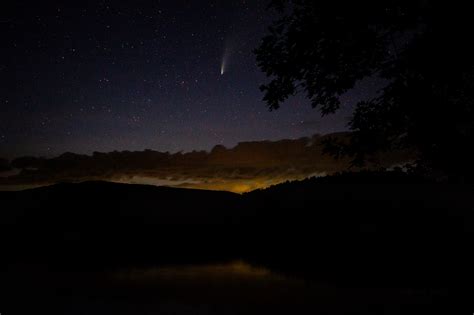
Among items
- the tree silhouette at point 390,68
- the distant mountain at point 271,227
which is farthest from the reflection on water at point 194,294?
the tree silhouette at point 390,68

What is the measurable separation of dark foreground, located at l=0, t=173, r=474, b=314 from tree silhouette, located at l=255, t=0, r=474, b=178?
2172 mm

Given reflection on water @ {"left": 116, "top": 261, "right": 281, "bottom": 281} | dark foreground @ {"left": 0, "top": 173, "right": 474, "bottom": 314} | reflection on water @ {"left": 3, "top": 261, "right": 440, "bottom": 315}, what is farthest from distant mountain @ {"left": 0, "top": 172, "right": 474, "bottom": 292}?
reflection on water @ {"left": 3, "top": 261, "right": 440, "bottom": 315}

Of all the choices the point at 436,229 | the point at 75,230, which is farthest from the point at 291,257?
the point at 75,230

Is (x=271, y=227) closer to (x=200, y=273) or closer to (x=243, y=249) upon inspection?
(x=243, y=249)

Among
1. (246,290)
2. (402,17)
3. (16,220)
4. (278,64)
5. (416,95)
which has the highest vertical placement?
(402,17)

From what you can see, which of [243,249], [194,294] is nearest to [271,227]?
[243,249]

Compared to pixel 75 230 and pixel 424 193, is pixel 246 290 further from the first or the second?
pixel 424 193

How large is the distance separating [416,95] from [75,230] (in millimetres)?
9421

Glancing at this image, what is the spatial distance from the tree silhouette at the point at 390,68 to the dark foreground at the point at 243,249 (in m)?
2.17

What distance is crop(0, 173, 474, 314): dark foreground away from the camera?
5180 mm

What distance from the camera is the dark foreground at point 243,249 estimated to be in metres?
5.18

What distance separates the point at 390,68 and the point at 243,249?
5.51 metres

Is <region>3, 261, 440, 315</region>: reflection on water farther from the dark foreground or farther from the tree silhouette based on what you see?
the tree silhouette

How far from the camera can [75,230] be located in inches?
457
